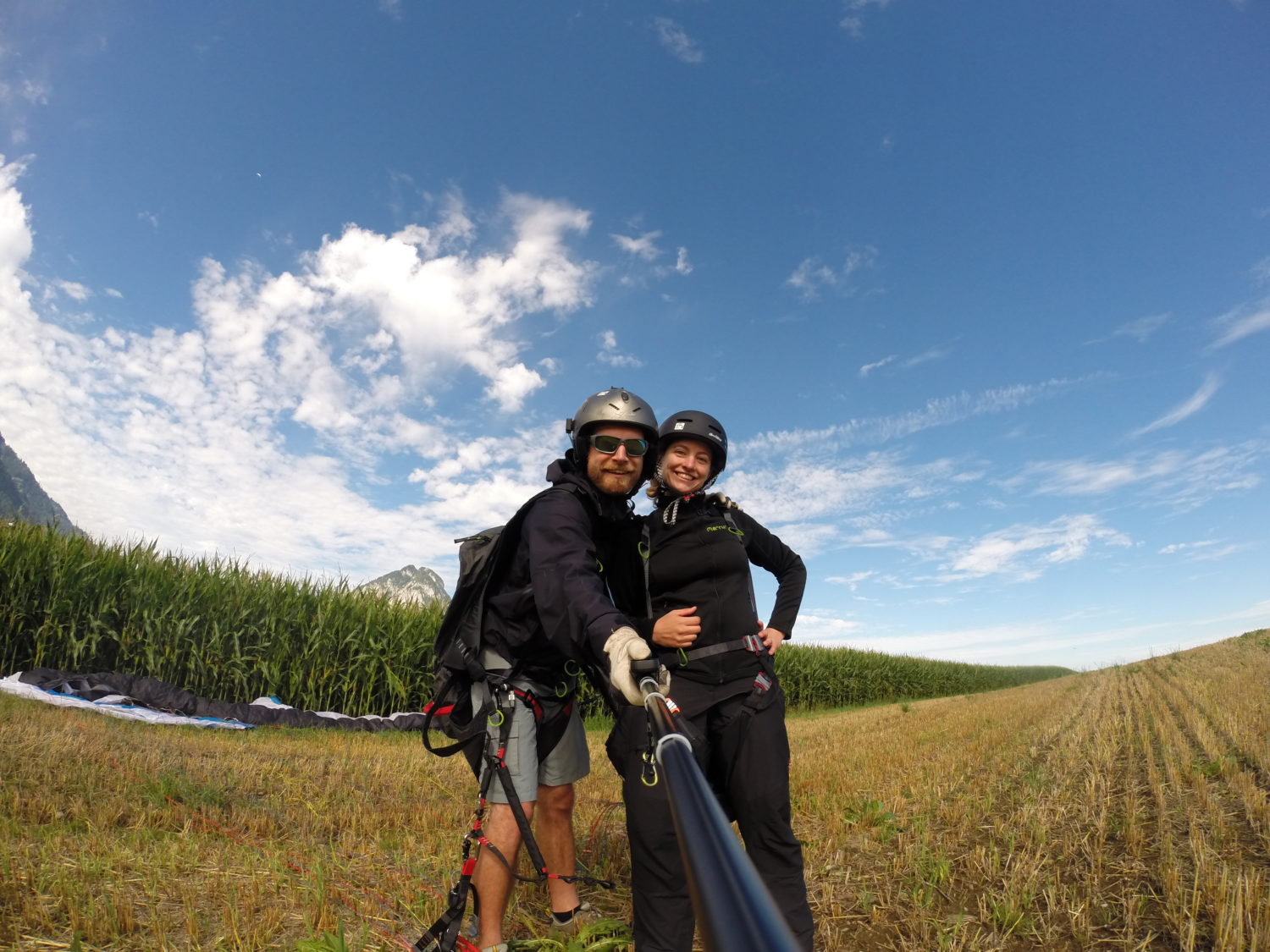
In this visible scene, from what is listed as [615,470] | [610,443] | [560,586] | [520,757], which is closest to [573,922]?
[520,757]

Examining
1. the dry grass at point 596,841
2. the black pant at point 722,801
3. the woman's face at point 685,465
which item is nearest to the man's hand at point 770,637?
the black pant at point 722,801

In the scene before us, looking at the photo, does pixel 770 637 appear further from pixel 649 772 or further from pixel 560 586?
pixel 560 586

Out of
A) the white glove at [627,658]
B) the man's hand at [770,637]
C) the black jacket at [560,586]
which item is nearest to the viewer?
the white glove at [627,658]

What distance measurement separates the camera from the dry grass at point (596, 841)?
3.38 metres

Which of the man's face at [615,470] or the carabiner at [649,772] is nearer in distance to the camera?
the carabiner at [649,772]

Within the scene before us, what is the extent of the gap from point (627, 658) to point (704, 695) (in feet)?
3.35

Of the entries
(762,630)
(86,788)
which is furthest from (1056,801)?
(86,788)

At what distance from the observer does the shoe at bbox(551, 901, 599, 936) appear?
345cm

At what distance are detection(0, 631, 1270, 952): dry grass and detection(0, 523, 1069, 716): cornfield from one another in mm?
3705

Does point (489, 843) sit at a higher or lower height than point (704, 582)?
lower

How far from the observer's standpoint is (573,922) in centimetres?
350

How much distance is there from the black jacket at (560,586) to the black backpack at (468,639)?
0.15 ft

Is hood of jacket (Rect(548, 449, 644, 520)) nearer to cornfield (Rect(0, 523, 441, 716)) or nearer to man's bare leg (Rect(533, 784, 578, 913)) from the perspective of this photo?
man's bare leg (Rect(533, 784, 578, 913))

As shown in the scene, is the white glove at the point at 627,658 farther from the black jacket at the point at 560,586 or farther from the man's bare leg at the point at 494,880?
the man's bare leg at the point at 494,880
